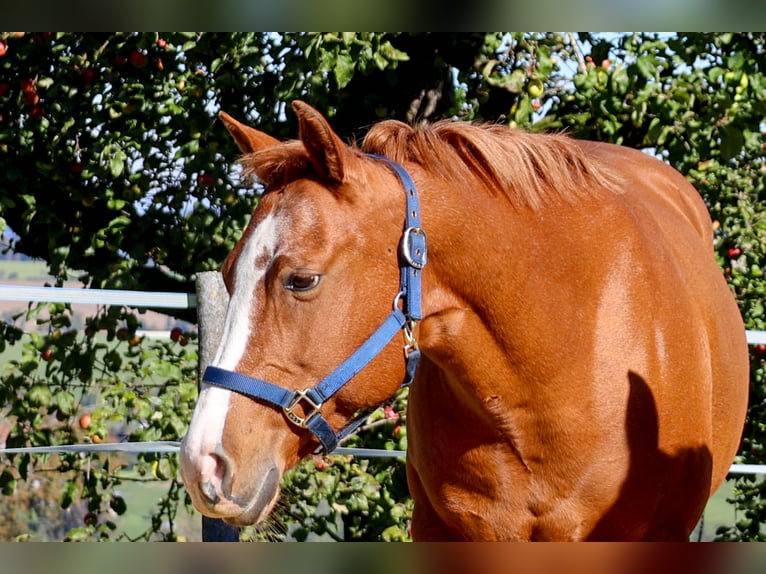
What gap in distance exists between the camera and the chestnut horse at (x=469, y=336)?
1.81 metres

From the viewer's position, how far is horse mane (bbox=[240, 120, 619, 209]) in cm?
203

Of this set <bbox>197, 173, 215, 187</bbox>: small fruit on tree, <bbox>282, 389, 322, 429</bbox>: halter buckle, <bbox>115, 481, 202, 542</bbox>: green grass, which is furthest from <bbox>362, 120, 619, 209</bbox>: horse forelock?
<bbox>115, 481, 202, 542</bbox>: green grass

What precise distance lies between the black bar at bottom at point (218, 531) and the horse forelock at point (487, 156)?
179 centimetres

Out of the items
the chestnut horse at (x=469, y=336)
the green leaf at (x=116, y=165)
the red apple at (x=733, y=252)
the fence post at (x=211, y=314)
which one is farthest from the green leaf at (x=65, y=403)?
the red apple at (x=733, y=252)

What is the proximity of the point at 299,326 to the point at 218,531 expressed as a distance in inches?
72.7

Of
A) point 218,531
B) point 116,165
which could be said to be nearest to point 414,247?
point 218,531

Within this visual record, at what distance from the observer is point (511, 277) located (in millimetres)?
2053

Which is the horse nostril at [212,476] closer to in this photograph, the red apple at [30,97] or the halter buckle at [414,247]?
the halter buckle at [414,247]

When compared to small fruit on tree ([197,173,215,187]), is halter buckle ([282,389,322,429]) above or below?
below

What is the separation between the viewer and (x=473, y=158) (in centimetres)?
212

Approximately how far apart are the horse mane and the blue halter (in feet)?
0.45

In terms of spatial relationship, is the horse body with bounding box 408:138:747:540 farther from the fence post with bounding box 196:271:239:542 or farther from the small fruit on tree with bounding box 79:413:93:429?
the small fruit on tree with bounding box 79:413:93:429

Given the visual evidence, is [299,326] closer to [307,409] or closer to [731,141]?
[307,409]

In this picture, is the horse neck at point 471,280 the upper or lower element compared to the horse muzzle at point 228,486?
upper
